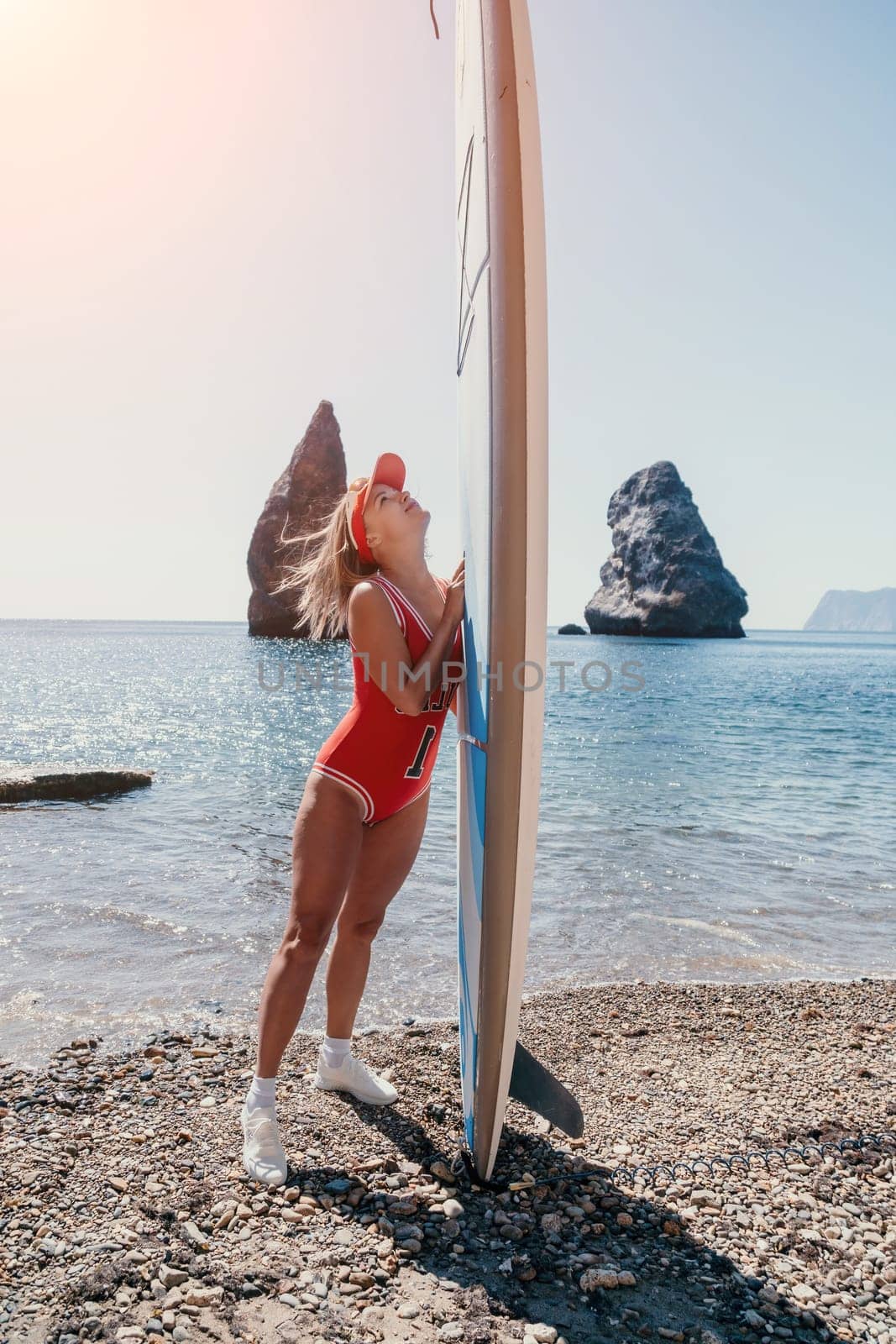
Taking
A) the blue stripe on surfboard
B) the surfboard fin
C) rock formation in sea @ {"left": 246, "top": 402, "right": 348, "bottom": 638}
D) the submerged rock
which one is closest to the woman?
the blue stripe on surfboard

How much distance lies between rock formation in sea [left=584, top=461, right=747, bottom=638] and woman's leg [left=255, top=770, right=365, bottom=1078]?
83.9 meters

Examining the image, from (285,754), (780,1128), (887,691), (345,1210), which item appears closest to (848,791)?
(285,754)

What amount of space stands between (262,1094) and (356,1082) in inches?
18.2

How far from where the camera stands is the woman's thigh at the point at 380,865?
272 cm

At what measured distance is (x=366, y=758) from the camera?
2.55m

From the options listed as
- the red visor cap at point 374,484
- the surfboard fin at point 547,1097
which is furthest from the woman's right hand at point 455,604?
the surfboard fin at point 547,1097

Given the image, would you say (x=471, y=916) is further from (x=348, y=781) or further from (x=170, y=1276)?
(x=170, y=1276)

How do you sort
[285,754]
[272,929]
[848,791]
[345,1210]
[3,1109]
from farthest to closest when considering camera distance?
[285,754]
[848,791]
[272,929]
[3,1109]
[345,1210]

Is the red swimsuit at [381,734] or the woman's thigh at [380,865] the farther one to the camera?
the woman's thigh at [380,865]

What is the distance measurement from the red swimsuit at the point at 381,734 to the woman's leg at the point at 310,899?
5 centimetres

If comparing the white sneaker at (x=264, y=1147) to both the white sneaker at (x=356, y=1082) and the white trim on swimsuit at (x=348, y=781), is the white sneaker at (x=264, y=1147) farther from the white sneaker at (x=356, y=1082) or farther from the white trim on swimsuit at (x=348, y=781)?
the white trim on swimsuit at (x=348, y=781)

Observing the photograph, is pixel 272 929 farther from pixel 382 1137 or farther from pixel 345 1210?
pixel 345 1210

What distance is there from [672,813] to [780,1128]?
7849 millimetres

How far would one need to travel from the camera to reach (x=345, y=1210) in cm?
228
